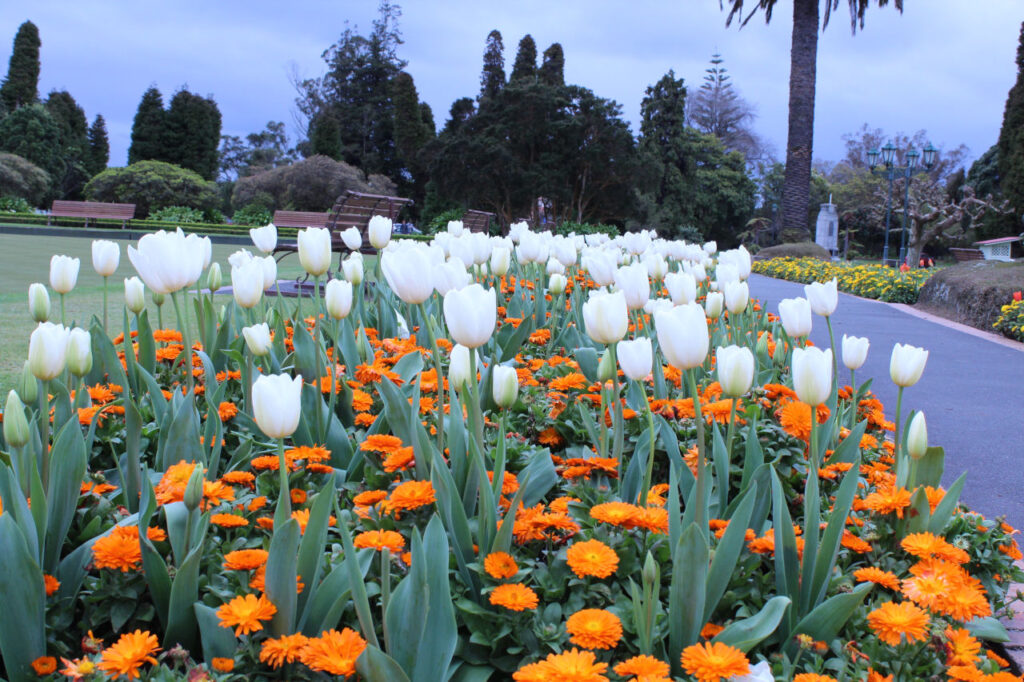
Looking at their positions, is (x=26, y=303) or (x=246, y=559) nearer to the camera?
(x=246, y=559)

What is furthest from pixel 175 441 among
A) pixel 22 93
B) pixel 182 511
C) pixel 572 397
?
pixel 22 93

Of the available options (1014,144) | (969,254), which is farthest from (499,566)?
(969,254)

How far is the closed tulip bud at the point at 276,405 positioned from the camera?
1142 millimetres

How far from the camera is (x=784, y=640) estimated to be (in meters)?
1.30

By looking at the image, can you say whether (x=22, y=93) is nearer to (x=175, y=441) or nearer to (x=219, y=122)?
(x=219, y=122)

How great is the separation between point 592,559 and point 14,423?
3.18 feet

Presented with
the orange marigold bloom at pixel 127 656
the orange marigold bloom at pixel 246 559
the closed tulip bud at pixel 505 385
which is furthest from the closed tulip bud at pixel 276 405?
the closed tulip bud at pixel 505 385

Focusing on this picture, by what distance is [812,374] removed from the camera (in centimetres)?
132

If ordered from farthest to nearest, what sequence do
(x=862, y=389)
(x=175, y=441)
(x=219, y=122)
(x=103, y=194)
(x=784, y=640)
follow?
(x=219, y=122) → (x=103, y=194) → (x=862, y=389) → (x=175, y=441) → (x=784, y=640)

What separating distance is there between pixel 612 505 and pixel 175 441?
0.95 meters

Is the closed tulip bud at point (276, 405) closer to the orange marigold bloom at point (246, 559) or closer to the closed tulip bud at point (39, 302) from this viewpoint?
the orange marigold bloom at point (246, 559)

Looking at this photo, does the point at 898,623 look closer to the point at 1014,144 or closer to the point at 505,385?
the point at 505,385

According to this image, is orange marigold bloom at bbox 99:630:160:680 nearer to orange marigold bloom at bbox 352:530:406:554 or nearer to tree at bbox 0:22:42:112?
orange marigold bloom at bbox 352:530:406:554

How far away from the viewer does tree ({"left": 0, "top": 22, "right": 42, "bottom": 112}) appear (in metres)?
38.4
